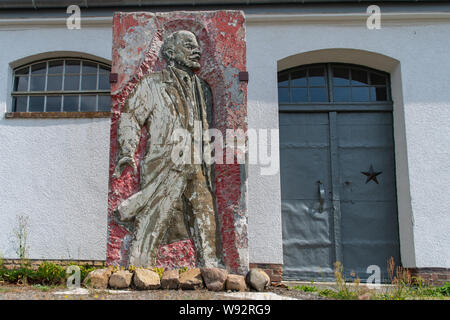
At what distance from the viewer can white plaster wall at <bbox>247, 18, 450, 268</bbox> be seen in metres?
6.14

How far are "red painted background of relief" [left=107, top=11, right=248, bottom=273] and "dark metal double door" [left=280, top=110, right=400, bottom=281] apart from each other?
217 centimetres

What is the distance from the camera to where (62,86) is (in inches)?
280

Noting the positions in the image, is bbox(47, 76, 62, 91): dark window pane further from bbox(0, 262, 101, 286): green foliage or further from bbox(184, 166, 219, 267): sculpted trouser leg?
bbox(184, 166, 219, 267): sculpted trouser leg

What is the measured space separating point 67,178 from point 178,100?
102 inches

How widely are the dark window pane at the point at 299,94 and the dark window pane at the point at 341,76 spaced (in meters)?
0.50

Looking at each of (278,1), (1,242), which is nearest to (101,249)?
(1,242)

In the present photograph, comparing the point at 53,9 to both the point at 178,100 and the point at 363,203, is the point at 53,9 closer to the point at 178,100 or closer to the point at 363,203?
the point at 178,100

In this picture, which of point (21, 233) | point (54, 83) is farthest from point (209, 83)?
point (21, 233)

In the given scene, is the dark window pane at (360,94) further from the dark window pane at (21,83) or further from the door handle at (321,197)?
the dark window pane at (21,83)

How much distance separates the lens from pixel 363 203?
6625 mm

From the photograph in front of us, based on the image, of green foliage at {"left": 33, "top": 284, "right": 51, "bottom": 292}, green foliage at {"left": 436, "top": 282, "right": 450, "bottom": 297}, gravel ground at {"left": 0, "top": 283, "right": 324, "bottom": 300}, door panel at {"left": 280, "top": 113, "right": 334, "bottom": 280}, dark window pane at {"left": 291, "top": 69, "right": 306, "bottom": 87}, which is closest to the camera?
gravel ground at {"left": 0, "top": 283, "right": 324, "bottom": 300}

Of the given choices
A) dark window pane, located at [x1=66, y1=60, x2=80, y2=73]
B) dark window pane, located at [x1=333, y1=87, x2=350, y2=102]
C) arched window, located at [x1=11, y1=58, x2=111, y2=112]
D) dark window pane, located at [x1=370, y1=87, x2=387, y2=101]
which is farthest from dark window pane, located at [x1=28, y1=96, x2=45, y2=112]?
dark window pane, located at [x1=370, y1=87, x2=387, y2=101]

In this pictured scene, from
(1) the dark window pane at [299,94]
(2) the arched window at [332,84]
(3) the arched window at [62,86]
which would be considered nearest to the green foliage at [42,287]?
(3) the arched window at [62,86]

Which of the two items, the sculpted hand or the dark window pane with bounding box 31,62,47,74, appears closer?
the sculpted hand
